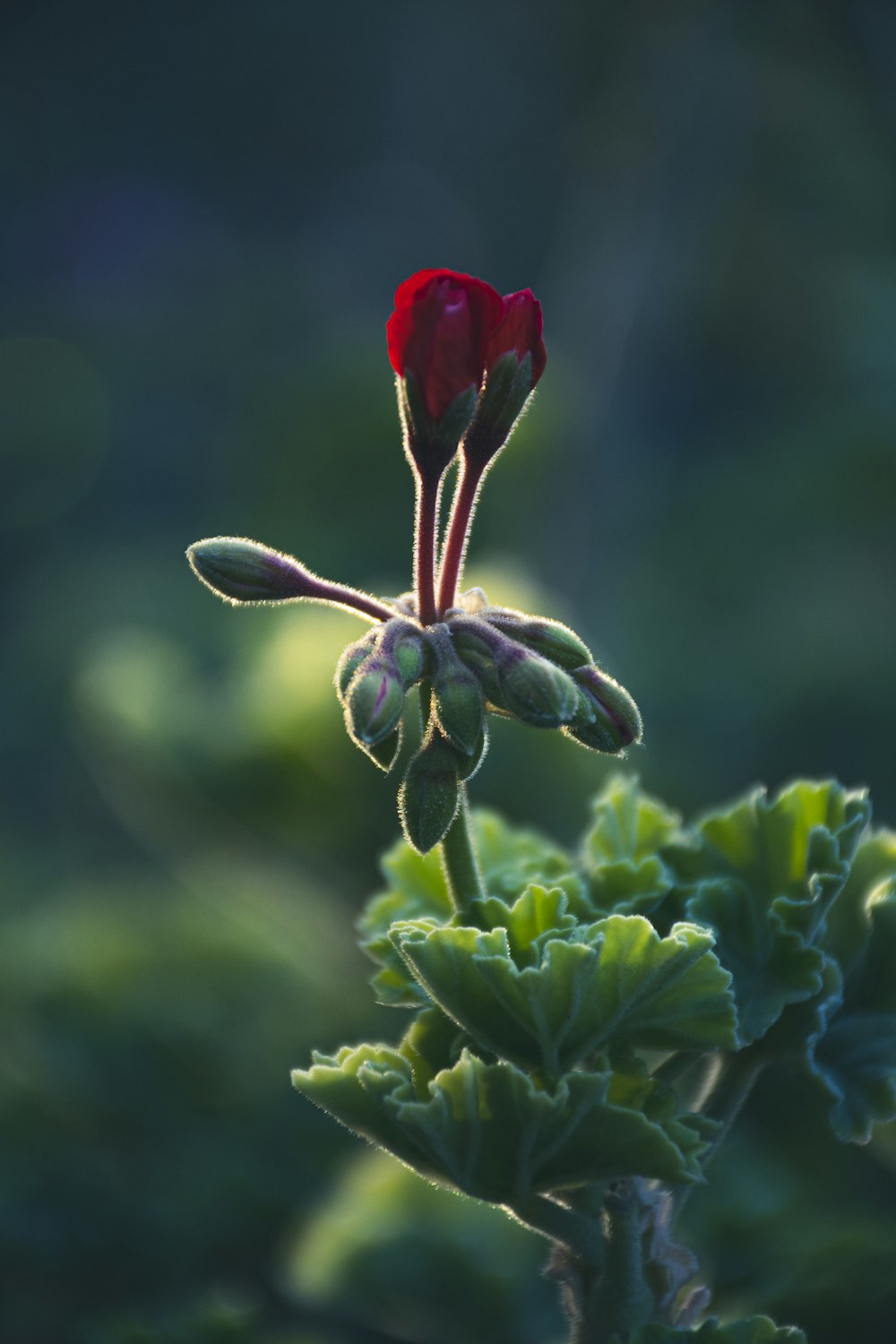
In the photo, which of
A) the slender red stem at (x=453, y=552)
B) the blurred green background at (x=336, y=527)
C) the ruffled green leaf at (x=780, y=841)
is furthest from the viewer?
the blurred green background at (x=336, y=527)

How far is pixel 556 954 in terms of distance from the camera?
0.89 m

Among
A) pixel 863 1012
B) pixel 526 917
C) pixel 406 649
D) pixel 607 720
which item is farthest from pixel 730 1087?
pixel 406 649

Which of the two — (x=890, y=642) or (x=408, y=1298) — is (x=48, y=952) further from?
(x=890, y=642)

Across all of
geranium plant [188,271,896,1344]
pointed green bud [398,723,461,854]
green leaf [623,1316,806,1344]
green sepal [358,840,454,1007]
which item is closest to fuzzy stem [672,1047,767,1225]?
geranium plant [188,271,896,1344]

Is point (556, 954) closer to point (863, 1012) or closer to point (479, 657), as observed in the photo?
point (479, 657)

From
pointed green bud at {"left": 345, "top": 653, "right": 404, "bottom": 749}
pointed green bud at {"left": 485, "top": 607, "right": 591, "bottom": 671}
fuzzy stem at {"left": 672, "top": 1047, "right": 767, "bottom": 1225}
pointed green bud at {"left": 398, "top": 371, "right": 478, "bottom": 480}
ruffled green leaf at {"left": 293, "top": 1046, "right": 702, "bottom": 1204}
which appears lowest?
ruffled green leaf at {"left": 293, "top": 1046, "right": 702, "bottom": 1204}

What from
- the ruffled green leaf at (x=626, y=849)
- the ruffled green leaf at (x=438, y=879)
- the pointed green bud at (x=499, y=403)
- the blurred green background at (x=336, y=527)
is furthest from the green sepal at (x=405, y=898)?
the blurred green background at (x=336, y=527)

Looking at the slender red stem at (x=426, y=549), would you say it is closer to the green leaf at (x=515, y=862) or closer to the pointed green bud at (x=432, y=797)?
the pointed green bud at (x=432, y=797)

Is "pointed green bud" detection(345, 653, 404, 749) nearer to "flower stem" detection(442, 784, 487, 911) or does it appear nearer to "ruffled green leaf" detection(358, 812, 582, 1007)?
"flower stem" detection(442, 784, 487, 911)

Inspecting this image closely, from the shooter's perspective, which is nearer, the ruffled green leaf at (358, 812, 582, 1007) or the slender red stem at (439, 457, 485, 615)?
the slender red stem at (439, 457, 485, 615)

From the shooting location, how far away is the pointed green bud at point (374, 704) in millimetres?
829

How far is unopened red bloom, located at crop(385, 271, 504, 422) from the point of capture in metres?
0.88

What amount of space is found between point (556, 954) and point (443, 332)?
1.33 ft

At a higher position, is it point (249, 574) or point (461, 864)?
point (249, 574)
